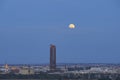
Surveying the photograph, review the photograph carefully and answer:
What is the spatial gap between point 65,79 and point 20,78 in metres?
6.30

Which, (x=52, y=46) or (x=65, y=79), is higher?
(x=52, y=46)

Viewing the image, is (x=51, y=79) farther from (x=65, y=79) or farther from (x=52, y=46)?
(x=52, y=46)

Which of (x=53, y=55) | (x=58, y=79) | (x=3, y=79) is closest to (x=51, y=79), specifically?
(x=58, y=79)

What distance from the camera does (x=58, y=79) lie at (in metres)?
58.3

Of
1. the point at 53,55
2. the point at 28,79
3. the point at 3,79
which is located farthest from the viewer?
the point at 53,55

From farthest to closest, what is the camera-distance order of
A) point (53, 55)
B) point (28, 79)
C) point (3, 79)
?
point (53, 55), point (28, 79), point (3, 79)

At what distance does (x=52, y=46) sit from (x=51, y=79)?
29.0 metres

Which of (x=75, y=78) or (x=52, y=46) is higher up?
(x=52, y=46)

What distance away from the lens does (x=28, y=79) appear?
60.3 metres

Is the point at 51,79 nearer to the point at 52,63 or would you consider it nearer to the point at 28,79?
the point at 28,79

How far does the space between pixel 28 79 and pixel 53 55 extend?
83.4 ft

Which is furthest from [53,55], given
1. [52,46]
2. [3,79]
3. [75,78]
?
[3,79]

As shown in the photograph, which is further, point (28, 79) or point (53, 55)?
point (53, 55)

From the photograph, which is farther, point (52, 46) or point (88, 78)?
point (52, 46)
